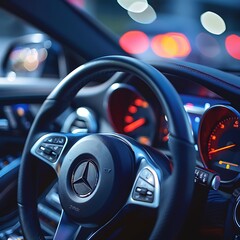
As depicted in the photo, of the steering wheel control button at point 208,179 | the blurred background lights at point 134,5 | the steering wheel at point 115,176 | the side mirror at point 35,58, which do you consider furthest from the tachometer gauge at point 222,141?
the blurred background lights at point 134,5

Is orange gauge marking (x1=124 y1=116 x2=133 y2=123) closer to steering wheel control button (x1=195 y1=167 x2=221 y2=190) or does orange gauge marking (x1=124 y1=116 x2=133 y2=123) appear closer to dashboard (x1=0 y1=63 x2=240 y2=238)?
dashboard (x1=0 y1=63 x2=240 y2=238)

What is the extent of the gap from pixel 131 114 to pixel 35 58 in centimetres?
138

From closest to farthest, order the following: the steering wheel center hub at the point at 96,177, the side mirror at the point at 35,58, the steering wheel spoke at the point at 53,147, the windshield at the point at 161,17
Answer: the steering wheel center hub at the point at 96,177
the steering wheel spoke at the point at 53,147
the side mirror at the point at 35,58
the windshield at the point at 161,17

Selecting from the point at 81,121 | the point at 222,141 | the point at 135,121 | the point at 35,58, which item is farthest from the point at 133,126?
the point at 35,58

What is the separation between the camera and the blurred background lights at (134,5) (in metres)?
16.3

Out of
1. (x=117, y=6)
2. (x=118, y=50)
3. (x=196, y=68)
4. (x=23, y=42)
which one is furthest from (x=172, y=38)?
(x=117, y=6)

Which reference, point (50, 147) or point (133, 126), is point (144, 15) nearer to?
point (133, 126)

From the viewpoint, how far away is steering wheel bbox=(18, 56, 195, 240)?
1.51 metres

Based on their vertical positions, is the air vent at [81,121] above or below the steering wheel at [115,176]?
above

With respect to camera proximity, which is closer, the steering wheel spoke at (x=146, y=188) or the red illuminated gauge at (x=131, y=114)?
the steering wheel spoke at (x=146, y=188)

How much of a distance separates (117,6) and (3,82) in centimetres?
1314

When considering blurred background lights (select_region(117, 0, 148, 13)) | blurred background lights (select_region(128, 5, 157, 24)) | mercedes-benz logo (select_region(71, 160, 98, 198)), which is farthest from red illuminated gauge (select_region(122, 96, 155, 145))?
blurred background lights (select_region(117, 0, 148, 13))

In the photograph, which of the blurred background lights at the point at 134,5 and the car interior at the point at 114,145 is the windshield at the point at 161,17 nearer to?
the blurred background lights at the point at 134,5

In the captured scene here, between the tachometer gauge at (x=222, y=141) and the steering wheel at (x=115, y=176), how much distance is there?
0.34m
